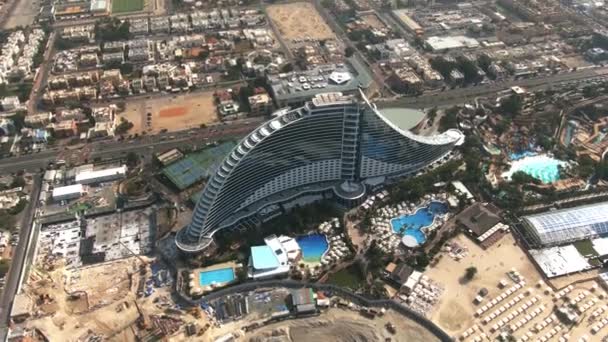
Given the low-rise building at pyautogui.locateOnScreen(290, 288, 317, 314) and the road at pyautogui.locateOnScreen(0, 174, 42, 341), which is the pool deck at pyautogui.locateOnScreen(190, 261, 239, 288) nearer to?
the low-rise building at pyautogui.locateOnScreen(290, 288, 317, 314)

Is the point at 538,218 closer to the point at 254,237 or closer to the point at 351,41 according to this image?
the point at 254,237

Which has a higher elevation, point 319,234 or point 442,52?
point 442,52

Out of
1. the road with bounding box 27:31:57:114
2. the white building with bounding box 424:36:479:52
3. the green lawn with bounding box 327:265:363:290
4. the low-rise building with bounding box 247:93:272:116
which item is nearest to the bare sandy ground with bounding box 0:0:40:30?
the road with bounding box 27:31:57:114

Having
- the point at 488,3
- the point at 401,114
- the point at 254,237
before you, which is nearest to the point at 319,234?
the point at 254,237

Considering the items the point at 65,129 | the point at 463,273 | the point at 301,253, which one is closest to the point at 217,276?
the point at 301,253

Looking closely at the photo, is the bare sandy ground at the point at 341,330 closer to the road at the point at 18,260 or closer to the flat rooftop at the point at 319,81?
the road at the point at 18,260

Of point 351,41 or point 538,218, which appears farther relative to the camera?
point 351,41
